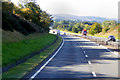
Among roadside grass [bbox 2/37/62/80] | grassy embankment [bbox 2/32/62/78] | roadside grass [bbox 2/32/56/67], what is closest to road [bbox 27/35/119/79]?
roadside grass [bbox 2/37/62/80]

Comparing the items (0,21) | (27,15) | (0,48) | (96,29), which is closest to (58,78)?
(0,48)

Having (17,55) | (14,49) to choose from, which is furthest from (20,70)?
(14,49)

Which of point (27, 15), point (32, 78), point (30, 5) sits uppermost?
point (30, 5)

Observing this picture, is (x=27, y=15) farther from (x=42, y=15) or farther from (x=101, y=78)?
(x=101, y=78)

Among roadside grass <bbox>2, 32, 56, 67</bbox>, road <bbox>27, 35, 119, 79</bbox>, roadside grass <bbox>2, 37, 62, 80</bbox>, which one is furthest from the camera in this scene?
roadside grass <bbox>2, 32, 56, 67</bbox>

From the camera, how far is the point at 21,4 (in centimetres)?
9050

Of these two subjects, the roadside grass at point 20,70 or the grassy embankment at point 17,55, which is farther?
the grassy embankment at point 17,55

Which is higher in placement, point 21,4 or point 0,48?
point 21,4

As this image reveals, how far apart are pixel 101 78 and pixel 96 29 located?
176 metres

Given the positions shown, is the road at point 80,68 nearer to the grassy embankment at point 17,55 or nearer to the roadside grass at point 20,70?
the roadside grass at point 20,70

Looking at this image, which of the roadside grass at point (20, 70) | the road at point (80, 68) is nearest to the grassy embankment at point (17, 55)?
the roadside grass at point (20, 70)

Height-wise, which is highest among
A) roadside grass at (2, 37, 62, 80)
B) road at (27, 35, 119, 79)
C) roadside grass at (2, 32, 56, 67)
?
roadside grass at (2, 32, 56, 67)

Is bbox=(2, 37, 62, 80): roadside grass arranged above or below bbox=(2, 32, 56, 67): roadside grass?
below

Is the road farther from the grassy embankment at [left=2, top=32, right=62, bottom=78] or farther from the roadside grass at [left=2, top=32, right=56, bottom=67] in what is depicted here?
the roadside grass at [left=2, top=32, right=56, bottom=67]
